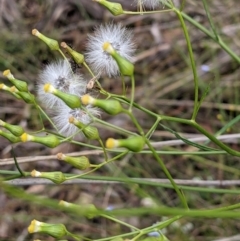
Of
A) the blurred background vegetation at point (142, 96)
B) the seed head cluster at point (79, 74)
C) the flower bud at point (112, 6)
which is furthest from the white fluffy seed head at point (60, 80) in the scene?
the blurred background vegetation at point (142, 96)

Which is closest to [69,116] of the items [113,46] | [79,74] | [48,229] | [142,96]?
[79,74]

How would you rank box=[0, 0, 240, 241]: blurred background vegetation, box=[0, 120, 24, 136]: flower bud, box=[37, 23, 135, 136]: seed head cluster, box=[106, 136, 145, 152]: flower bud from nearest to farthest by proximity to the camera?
1. box=[106, 136, 145, 152]: flower bud
2. box=[0, 120, 24, 136]: flower bud
3. box=[37, 23, 135, 136]: seed head cluster
4. box=[0, 0, 240, 241]: blurred background vegetation

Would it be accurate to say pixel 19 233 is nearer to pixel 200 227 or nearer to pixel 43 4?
pixel 200 227

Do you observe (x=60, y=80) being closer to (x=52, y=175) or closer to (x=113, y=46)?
(x=113, y=46)

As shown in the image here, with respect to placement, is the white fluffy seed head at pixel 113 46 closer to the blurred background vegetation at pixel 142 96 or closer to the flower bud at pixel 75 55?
the flower bud at pixel 75 55

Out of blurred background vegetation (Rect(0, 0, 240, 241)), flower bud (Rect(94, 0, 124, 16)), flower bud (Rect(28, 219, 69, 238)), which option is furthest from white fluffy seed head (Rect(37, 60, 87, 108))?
blurred background vegetation (Rect(0, 0, 240, 241))

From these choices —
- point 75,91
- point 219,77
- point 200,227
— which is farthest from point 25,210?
point 75,91

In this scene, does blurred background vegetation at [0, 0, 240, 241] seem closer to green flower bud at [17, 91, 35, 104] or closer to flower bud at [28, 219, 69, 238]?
green flower bud at [17, 91, 35, 104]
